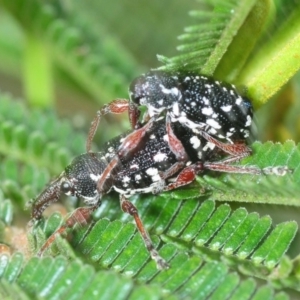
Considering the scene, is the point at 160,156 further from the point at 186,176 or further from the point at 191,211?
the point at 191,211

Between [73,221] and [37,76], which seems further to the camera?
[37,76]

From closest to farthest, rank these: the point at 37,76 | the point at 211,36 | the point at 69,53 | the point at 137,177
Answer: the point at 211,36 → the point at 137,177 → the point at 69,53 → the point at 37,76

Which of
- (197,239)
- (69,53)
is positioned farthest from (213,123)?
(69,53)

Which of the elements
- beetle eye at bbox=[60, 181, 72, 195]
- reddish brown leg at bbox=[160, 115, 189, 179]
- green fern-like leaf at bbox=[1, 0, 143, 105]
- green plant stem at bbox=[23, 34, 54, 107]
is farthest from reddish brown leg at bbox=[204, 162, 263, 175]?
green plant stem at bbox=[23, 34, 54, 107]

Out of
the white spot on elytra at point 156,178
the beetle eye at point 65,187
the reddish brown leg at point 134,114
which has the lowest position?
the beetle eye at point 65,187

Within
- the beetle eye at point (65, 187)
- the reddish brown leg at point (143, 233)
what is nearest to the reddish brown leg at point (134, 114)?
Result: the reddish brown leg at point (143, 233)

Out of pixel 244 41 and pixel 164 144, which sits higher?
pixel 244 41

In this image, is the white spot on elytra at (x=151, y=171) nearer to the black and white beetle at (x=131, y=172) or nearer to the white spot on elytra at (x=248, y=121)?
the black and white beetle at (x=131, y=172)
